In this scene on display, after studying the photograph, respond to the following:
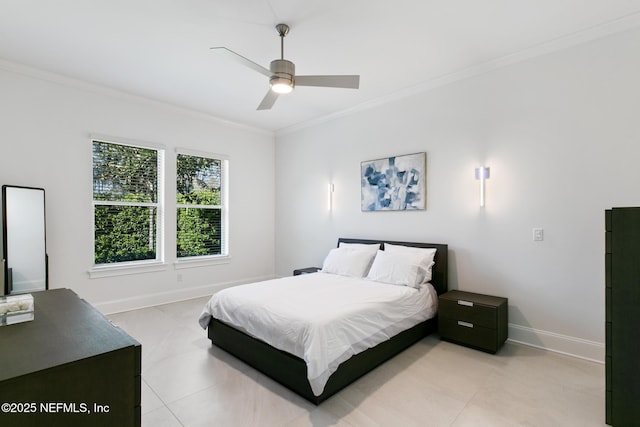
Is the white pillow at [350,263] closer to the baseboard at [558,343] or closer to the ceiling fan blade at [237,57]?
the baseboard at [558,343]

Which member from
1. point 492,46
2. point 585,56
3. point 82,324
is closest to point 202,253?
point 82,324

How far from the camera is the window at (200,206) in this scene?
5066 millimetres

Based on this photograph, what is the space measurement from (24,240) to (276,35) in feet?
11.5

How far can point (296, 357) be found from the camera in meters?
2.38

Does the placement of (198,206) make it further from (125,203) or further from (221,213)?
(125,203)

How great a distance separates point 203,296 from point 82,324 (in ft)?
13.2

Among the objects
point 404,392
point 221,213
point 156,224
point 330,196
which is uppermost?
point 330,196

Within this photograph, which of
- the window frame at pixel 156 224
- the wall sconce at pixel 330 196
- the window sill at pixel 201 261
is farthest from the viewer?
the wall sconce at pixel 330 196

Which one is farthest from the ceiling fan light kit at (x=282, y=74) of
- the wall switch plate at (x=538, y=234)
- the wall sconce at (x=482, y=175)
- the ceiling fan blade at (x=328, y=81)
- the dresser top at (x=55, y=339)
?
the wall switch plate at (x=538, y=234)

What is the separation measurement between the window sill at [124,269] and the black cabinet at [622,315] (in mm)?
5081

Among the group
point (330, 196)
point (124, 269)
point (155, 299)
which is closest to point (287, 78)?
point (330, 196)

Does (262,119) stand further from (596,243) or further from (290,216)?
(596,243)

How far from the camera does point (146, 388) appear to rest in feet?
8.02

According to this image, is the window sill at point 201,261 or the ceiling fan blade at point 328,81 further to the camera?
the window sill at point 201,261
